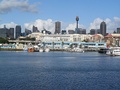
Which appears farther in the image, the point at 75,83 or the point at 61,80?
the point at 61,80

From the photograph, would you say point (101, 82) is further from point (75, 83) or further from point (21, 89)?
point (21, 89)

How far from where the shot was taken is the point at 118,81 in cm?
3950

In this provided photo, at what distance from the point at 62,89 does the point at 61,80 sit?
260 inches

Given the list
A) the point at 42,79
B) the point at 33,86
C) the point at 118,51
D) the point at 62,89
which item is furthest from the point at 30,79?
the point at 118,51

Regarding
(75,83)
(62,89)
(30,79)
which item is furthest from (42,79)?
(62,89)

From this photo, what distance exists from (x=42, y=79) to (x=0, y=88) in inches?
322

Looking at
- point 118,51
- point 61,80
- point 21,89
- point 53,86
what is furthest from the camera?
point 118,51

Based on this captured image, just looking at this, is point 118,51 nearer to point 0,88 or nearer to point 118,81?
point 118,81

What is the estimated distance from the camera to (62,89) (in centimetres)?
3350

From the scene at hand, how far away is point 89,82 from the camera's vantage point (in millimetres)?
38469

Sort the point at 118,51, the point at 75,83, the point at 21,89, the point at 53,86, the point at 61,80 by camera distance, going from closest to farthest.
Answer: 1. the point at 21,89
2. the point at 53,86
3. the point at 75,83
4. the point at 61,80
5. the point at 118,51

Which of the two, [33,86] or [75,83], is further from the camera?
[75,83]

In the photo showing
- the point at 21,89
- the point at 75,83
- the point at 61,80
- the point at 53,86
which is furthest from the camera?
the point at 61,80

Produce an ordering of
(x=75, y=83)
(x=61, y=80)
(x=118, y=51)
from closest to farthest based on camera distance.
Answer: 1. (x=75, y=83)
2. (x=61, y=80)
3. (x=118, y=51)
